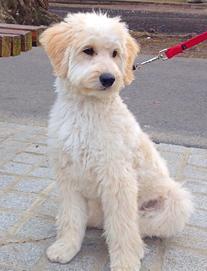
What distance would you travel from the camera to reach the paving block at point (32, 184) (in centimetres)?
407

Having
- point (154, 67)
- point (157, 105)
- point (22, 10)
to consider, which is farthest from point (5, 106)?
point (22, 10)

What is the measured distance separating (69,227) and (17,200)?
81 centimetres

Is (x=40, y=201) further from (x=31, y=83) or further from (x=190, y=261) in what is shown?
(x=31, y=83)

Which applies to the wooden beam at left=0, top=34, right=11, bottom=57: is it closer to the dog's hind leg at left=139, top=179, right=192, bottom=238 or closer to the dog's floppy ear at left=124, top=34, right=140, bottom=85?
the dog's floppy ear at left=124, top=34, right=140, bottom=85

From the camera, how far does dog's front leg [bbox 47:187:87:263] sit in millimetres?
3145

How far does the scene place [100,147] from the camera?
2936 millimetres

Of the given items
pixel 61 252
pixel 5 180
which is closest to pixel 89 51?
pixel 61 252

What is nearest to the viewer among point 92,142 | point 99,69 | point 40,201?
point 99,69

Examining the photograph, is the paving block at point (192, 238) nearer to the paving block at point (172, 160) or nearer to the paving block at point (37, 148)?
the paving block at point (172, 160)

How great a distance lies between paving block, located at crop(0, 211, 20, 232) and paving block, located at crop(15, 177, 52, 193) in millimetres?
385

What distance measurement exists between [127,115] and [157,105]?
382 centimetres

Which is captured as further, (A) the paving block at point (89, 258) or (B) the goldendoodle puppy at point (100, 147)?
(A) the paving block at point (89, 258)

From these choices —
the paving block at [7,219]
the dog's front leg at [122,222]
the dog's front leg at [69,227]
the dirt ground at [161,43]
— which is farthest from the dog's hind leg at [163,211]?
the dirt ground at [161,43]

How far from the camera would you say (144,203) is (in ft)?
10.9
